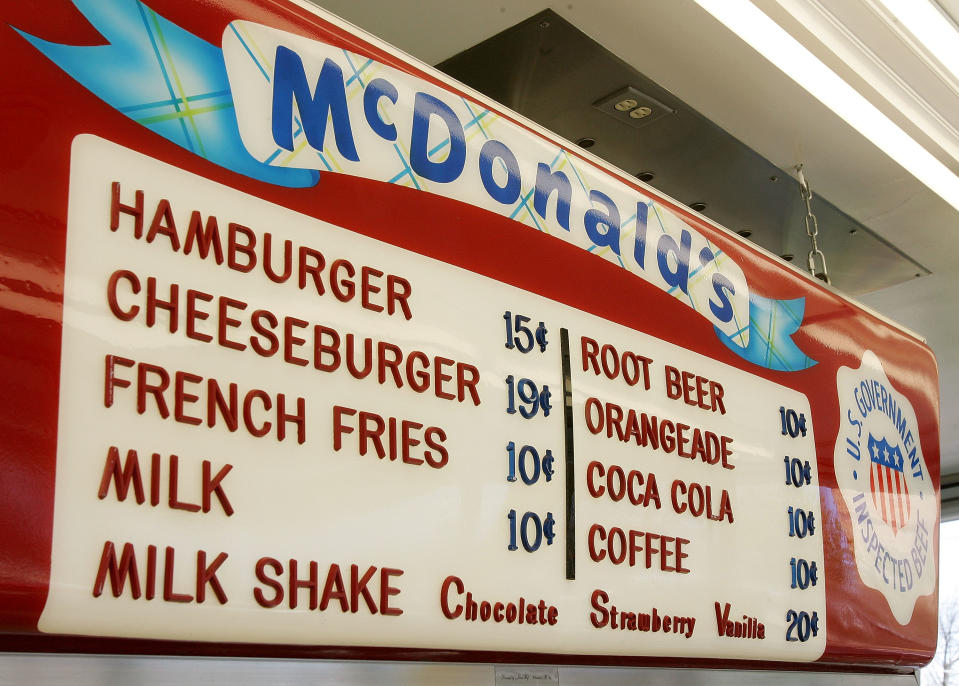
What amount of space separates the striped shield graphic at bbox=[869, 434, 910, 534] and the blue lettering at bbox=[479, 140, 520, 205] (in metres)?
1.24

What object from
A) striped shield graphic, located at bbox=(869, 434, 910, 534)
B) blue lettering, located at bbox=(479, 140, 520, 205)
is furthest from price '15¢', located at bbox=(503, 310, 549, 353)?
striped shield graphic, located at bbox=(869, 434, 910, 534)

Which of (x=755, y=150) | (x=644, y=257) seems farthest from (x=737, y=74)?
(x=644, y=257)

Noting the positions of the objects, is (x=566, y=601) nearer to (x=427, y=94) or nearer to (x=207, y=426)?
(x=207, y=426)

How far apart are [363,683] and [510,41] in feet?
5.07

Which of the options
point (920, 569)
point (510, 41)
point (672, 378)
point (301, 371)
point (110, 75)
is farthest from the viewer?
point (920, 569)

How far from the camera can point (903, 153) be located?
9.09ft

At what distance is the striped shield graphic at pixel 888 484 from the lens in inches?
101

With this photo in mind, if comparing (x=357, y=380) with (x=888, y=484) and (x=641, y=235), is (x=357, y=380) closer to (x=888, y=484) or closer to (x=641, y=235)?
(x=641, y=235)

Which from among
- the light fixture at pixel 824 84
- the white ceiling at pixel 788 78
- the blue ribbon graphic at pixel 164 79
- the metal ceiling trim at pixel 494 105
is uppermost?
the white ceiling at pixel 788 78

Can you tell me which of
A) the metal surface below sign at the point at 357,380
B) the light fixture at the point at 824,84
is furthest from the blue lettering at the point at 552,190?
the light fixture at the point at 824,84

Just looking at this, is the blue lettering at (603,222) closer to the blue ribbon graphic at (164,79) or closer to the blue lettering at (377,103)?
the blue lettering at (377,103)

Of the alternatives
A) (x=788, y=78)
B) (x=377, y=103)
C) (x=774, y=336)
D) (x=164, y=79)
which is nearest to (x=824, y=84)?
(x=788, y=78)

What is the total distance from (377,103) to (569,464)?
2.06 ft

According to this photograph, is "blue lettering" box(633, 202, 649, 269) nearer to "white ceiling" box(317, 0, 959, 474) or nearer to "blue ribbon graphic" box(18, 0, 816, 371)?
"white ceiling" box(317, 0, 959, 474)
